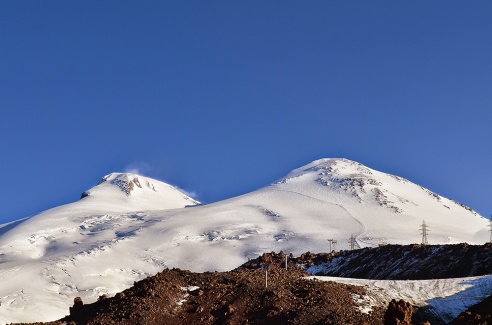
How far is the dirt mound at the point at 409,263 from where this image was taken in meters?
46.6

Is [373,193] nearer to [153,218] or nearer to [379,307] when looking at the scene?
[153,218]

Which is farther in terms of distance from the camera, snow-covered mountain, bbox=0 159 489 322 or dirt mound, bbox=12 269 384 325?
snow-covered mountain, bbox=0 159 489 322

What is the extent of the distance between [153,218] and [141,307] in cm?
13877

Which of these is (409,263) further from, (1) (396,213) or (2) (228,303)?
(1) (396,213)

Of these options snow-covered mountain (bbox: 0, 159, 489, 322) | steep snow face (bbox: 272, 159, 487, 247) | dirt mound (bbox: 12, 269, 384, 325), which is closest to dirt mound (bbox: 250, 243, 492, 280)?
dirt mound (bbox: 12, 269, 384, 325)

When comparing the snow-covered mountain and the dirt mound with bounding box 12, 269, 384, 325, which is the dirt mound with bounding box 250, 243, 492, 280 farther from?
the snow-covered mountain

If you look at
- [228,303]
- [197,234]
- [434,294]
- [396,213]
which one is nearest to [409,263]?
[434,294]

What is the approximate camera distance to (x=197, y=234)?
463 feet

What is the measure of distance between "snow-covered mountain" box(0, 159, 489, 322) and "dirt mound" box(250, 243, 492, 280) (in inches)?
1552

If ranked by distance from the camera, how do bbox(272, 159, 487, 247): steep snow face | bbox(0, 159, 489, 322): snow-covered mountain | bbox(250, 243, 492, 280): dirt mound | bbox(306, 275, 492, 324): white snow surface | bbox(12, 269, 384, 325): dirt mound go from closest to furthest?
bbox(12, 269, 384, 325): dirt mound → bbox(306, 275, 492, 324): white snow surface → bbox(250, 243, 492, 280): dirt mound → bbox(0, 159, 489, 322): snow-covered mountain → bbox(272, 159, 487, 247): steep snow face

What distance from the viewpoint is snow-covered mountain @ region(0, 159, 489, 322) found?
109188 millimetres

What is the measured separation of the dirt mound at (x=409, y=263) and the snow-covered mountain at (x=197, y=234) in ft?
129

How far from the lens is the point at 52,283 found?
354ft

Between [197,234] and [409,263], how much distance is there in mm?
92585
